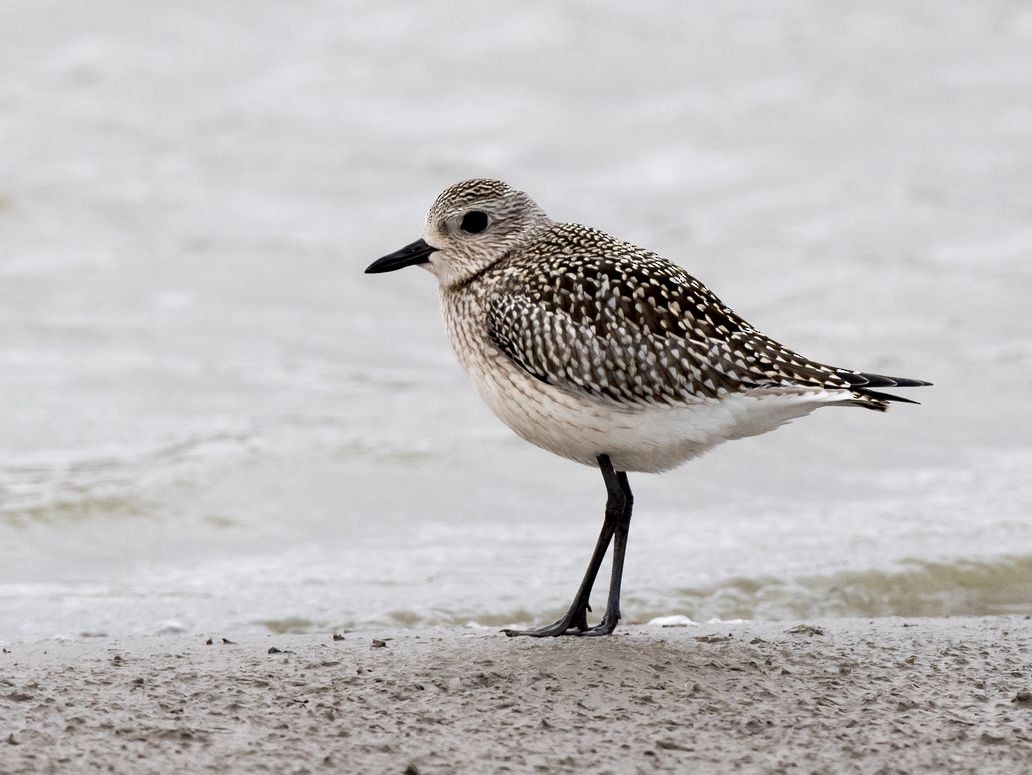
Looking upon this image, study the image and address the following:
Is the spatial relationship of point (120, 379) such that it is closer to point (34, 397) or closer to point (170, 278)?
point (34, 397)

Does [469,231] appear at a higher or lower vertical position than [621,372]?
higher

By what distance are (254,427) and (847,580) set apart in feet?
16.6

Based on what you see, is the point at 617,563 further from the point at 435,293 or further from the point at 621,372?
the point at 435,293

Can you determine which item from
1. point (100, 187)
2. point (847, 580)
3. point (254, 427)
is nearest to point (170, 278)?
point (100, 187)

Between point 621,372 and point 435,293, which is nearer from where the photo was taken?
point 621,372

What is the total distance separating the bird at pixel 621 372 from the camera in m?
5.83

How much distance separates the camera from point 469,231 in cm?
654

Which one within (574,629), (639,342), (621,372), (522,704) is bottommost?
(522,704)

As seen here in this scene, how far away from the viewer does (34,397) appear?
11.9 m

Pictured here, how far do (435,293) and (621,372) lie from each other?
9.81 meters

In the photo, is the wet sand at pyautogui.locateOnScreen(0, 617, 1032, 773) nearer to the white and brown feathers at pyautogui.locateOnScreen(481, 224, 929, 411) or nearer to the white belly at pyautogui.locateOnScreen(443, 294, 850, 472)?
the white belly at pyautogui.locateOnScreen(443, 294, 850, 472)

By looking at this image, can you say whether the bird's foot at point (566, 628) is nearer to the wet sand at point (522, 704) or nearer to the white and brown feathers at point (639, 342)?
the wet sand at point (522, 704)

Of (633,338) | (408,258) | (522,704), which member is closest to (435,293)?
(408,258)

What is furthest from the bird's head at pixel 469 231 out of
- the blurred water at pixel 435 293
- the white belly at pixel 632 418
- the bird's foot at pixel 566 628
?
the blurred water at pixel 435 293
